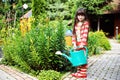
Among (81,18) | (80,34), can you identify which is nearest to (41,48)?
(80,34)

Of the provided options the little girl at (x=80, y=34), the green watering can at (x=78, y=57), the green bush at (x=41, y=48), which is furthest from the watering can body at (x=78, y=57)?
the green bush at (x=41, y=48)

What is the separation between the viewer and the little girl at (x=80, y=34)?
7.98 m

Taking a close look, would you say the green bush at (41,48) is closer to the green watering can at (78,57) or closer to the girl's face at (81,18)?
the girl's face at (81,18)

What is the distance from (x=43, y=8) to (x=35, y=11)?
570mm

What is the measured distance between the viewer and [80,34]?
26.6ft

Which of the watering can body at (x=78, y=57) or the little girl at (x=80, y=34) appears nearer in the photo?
the watering can body at (x=78, y=57)

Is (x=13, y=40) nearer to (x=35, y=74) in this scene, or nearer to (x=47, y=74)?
(x=35, y=74)

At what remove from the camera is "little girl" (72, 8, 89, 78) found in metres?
7.98

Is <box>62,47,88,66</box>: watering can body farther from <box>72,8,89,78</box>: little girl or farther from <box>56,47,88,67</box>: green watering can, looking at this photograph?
<box>72,8,89,78</box>: little girl

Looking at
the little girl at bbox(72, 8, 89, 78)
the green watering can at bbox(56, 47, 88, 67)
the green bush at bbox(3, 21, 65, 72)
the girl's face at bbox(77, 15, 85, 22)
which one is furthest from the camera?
the green bush at bbox(3, 21, 65, 72)

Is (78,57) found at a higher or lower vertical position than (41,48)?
lower

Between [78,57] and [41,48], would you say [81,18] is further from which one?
[41,48]

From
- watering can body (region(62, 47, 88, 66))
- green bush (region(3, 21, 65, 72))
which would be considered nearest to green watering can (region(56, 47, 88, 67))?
watering can body (region(62, 47, 88, 66))

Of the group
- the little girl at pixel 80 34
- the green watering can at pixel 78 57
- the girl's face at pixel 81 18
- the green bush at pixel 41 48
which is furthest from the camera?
the green bush at pixel 41 48
